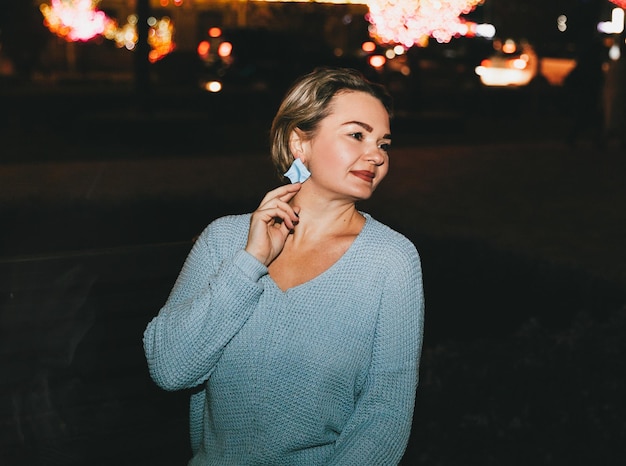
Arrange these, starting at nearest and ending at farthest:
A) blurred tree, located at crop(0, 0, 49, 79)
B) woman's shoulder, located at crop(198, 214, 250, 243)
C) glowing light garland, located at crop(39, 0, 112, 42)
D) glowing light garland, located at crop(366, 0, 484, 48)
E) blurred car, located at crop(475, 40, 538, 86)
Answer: woman's shoulder, located at crop(198, 214, 250, 243) → glowing light garland, located at crop(366, 0, 484, 48) → blurred car, located at crop(475, 40, 538, 86) → blurred tree, located at crop(0, 0, 49, 79) → glowing light garland, located at crop(39, 0, 112, 42)

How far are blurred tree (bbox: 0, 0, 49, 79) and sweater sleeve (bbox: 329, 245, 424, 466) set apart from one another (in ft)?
98.0

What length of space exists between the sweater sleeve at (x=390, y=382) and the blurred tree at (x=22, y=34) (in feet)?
98.0

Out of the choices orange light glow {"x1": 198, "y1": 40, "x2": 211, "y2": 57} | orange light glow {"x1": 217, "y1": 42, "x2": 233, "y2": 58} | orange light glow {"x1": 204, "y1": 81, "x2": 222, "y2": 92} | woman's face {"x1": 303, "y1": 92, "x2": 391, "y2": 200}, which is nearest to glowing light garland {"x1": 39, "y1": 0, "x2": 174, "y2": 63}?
orange light glow {"x1": 198, "y1": 40, "x2": 211, "y2": 57}

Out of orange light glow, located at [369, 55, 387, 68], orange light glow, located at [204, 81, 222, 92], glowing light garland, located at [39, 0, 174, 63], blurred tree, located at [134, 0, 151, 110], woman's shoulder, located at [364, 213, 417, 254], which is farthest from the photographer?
glowing light garland, located at [39, 0, 174, 63]

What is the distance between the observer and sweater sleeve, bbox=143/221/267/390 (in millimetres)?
2357

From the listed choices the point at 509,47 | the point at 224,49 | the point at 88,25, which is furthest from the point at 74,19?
the point at 509,47

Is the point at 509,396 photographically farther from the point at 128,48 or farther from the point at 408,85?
the point at 128,48

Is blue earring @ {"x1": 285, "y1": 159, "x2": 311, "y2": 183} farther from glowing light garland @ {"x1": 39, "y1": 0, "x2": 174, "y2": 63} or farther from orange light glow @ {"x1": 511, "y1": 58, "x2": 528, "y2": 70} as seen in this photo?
glowing light garland @ {"x1": 39, "y1": 0, "x2": 174, "y2": 63}

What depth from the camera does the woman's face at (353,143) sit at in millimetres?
2543

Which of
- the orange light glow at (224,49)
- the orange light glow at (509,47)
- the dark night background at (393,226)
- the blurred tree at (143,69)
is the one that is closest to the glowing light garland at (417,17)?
the dark night background at (393,226)

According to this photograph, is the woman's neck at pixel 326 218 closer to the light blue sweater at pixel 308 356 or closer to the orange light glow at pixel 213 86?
the light blue sweater at pixel 308 356

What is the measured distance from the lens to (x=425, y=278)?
23.1ft

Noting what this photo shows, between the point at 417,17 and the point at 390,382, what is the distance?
2042 centimetres

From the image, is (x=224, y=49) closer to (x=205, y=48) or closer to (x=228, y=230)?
Answer: (x=205, y=48)
